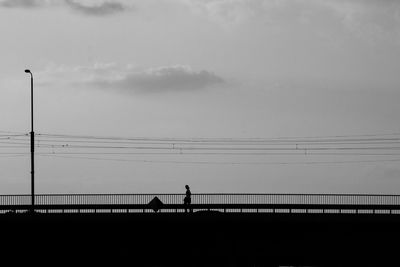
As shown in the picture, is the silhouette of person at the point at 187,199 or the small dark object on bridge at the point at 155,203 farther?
the silhouette of person at the point at 187,199
